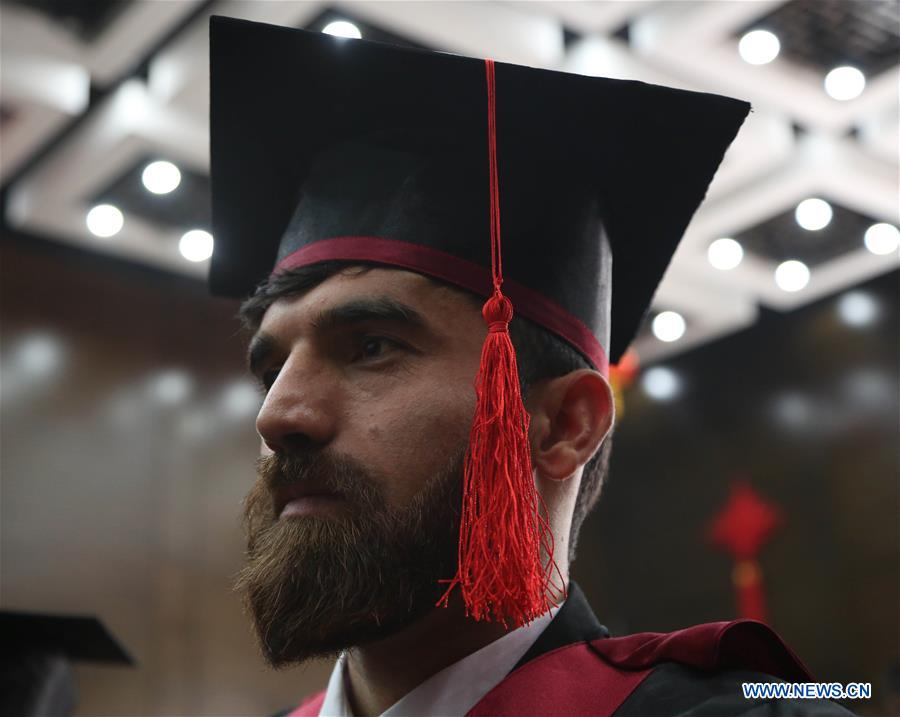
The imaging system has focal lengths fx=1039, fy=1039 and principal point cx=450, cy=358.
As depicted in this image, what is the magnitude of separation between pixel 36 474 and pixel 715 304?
116 inches

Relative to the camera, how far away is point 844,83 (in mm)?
3197

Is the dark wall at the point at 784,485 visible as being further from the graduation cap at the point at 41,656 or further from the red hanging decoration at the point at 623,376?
the graduation cap at the point at 41,656

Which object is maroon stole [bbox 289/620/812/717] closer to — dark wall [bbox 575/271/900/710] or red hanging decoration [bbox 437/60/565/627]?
red hanging decoration [bbox 437/60/565/627]

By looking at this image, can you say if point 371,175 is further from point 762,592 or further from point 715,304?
point 762,592

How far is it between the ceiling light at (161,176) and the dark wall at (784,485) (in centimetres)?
285

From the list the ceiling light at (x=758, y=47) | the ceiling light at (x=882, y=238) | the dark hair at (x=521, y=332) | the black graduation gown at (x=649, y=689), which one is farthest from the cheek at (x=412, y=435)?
the ceiling light at (x=882, y=238)

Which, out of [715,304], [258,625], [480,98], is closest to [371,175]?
[480,98]

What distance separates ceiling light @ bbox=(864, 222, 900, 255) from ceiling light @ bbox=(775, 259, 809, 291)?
31 centimetres

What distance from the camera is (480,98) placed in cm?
129

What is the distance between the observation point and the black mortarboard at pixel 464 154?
1261mm

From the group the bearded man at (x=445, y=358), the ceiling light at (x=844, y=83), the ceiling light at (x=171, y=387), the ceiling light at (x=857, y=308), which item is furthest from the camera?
the ceiling light at (x=857, y=308)

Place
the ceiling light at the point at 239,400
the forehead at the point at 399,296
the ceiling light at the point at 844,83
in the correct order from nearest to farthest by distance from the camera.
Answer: the forehead at the point at 399,296, the ceiling light at the point at 844,83, the ceiling light at the point at 239,400

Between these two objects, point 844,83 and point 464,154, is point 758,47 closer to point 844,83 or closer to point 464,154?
point 844,83

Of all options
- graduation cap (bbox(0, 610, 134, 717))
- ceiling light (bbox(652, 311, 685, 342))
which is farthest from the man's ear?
ceiling light (bbox(652, 311, 685, 342))
